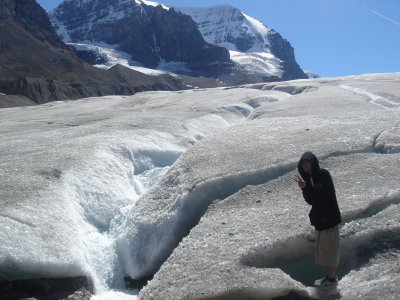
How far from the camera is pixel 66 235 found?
9.45 meters

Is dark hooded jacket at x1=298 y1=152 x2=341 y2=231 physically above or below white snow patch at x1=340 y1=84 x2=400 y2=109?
below

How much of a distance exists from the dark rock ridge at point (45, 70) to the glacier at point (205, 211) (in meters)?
80.0

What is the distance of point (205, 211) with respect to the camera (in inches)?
395

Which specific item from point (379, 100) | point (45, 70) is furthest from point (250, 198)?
point (45, 70)

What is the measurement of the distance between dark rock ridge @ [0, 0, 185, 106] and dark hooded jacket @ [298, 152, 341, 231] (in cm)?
8747

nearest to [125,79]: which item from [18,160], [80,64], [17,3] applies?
[80,64]

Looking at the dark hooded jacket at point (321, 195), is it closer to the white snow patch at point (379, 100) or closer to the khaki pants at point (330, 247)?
the khaki pants at point (330, 247)

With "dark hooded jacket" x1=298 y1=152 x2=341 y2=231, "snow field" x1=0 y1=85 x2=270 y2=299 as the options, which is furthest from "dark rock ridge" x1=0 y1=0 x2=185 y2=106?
"dark hooded jacket" x1=298 y1=152 x2=341 y2=231

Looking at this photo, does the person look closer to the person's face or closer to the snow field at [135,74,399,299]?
the person's face

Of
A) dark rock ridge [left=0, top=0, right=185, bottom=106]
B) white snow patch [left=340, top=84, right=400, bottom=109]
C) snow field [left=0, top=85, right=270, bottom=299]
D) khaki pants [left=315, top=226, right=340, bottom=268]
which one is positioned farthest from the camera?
dark rock ridge [left=0, top=0, right=185, bottom=106]

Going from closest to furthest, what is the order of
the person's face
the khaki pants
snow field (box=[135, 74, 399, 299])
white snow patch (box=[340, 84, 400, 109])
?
1. the person's face
2. the khaki pants
3. snow field (box=[135, 74, 399, 299])
4. white snow patch (box=[340, 84, 400, 109])

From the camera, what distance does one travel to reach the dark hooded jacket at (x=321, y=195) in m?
6.87

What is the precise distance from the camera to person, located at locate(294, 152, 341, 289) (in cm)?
688

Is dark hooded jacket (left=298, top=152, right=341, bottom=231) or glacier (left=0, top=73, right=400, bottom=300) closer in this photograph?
dark hooded jacket (left=298, top=152, right=341, bottom=231)
